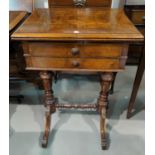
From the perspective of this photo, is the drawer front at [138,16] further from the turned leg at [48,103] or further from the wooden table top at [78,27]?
the turned leg at [48,103]

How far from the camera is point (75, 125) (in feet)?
5.40

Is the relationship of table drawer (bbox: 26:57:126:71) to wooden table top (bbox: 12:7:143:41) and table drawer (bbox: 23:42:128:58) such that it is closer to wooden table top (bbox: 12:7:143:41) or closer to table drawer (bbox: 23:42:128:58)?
table drawer (bbox: 23:42:128:58)

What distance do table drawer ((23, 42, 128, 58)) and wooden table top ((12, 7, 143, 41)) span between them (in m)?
0.07

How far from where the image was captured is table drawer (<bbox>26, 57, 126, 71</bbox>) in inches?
46.4

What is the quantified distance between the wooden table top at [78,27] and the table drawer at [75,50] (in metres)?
0.07

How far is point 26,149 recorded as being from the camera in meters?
1.45

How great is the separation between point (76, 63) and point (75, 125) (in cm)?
65

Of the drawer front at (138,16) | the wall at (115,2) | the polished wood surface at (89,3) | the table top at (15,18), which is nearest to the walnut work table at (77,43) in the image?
the table top at (15,18)

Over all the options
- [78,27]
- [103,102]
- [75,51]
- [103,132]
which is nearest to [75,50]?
[75,51]

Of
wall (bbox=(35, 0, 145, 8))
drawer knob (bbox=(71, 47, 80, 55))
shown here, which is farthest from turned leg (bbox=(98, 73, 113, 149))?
wall (bbox=(35, 0, 145, 8))
